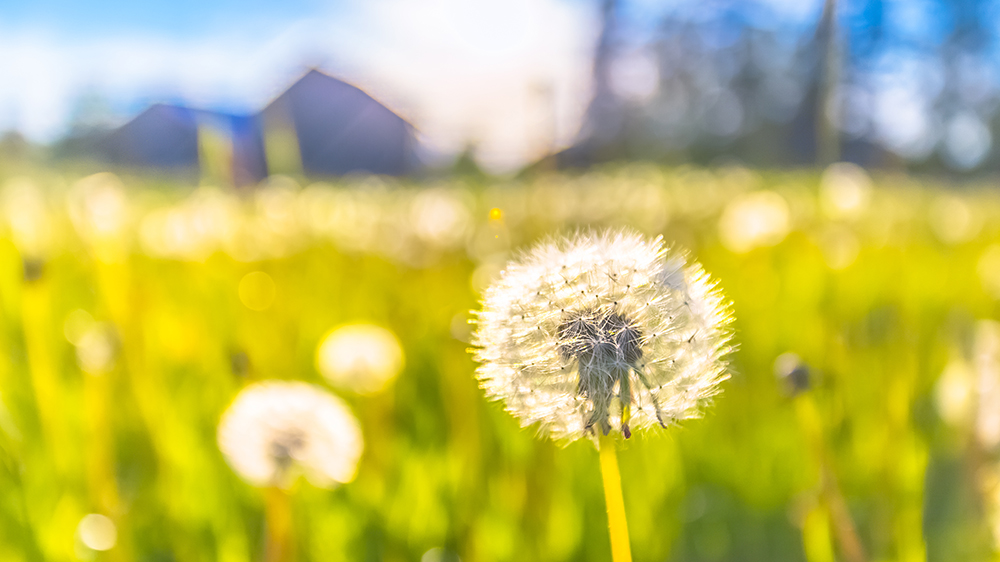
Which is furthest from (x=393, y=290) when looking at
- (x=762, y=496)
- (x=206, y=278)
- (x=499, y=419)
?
(x=762, y=496)

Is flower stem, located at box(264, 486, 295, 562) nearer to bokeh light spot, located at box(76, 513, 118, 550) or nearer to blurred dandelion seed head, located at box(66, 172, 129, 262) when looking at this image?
bokeh light spot, located at box(76, 513, 118, 550)

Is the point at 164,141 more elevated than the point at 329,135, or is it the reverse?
the point at 329,135

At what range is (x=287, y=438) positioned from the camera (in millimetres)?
939

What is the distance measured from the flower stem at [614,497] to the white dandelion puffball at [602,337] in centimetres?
2

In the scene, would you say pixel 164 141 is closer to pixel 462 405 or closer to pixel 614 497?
pixel 462 405

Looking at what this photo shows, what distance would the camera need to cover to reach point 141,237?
3.46 meters

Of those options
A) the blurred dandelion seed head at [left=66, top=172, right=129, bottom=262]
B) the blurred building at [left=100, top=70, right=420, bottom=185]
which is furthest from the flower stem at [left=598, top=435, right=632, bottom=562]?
the blurred building at [left=100, top=70, right=420, bottom=185]

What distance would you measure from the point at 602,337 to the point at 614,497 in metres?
0.13

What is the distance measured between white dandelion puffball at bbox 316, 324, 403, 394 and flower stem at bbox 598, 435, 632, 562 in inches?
35.7

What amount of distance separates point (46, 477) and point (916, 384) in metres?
1.72

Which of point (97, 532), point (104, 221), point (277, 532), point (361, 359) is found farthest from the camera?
point (361, 359)

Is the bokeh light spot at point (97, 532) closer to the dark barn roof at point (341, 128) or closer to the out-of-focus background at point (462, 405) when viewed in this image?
the out-of-focus background at point (462, 405)

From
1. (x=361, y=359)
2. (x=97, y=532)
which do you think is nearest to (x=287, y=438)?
(x=97, y=532)

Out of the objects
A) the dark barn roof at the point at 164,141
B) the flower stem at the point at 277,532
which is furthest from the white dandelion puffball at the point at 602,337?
the dark barn roof at the point at 164,141
